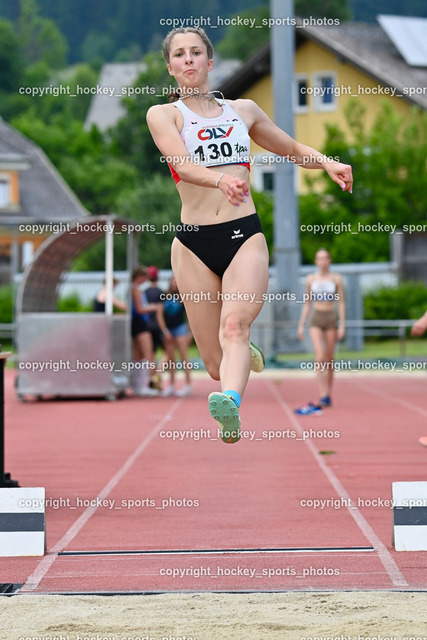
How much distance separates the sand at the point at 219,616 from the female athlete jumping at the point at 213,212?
106cm

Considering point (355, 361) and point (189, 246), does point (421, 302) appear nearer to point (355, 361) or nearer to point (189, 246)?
point (355, 361)

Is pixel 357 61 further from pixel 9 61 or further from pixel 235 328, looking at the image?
pixel 9 61

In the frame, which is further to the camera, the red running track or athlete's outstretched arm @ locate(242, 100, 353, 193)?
athlete's outstretched arm @ locate(242, 100, 353, 193)

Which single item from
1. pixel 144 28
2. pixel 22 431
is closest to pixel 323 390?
pixel 22 431

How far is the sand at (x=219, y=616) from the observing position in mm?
4805

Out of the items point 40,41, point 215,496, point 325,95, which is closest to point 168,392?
point 215,496

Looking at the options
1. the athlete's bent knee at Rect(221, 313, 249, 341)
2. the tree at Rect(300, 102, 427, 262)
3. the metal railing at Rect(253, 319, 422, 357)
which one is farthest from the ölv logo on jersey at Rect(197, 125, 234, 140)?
the tree at Rect(300, 102, 427, 262)

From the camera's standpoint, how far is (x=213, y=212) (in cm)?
612

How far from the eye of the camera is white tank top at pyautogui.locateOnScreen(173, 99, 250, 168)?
6020 mm

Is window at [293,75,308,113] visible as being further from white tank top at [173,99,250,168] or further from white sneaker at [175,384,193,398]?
white tank top at [173,99,250,168]

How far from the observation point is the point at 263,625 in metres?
4.94

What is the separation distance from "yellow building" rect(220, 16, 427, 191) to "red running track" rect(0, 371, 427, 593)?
30934mm

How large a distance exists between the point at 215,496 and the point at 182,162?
370 centimetres

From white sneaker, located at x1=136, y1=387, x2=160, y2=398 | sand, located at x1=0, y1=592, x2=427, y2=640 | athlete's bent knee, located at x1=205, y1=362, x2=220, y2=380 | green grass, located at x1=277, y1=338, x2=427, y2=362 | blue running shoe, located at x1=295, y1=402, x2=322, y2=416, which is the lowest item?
white sneaker, located at x1=136, y1=387, x2=160, y2=398
